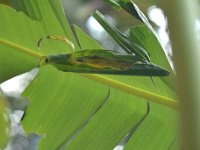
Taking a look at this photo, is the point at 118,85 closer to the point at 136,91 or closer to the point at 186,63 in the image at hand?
the point at 136,91

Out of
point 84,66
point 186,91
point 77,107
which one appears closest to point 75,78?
point 77,107

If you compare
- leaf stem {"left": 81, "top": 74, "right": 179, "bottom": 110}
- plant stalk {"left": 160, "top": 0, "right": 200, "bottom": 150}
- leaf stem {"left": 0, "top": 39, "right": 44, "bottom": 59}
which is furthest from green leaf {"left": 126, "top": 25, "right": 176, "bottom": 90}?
plant stalk {"left": 160, "top": 0, "right": 200, "bottom": 150}

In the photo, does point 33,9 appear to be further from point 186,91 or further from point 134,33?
point 186,91

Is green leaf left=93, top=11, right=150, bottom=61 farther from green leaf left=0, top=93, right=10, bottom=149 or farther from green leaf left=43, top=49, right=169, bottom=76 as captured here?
green leaf left=0, top=93, right=10, bottom=149

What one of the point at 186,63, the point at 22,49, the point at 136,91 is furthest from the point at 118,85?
the point at 186,63

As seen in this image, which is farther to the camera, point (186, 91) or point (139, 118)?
point (139, 118)

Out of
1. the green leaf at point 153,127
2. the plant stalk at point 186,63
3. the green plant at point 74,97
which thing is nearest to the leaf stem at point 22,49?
the green plant at point 74,97
